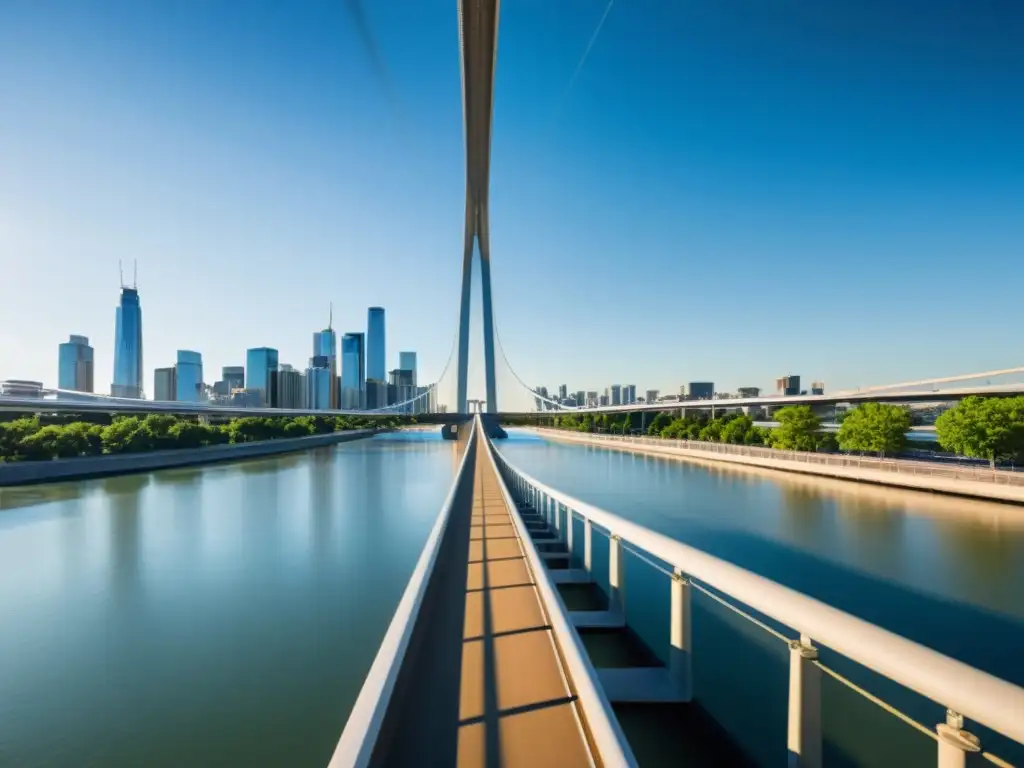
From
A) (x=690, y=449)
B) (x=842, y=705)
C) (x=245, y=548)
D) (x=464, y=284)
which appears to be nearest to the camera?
(x=842, y=705)

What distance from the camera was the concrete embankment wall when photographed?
14906 millimetres

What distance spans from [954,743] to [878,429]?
62.3ft

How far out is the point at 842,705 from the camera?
3.28 meters

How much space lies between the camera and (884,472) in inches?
527

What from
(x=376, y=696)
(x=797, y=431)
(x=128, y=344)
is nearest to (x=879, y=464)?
(x=797, y=431)

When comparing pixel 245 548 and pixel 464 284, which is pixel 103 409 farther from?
pixel 245 548

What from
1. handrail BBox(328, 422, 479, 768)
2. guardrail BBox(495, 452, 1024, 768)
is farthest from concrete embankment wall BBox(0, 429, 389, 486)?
guardrail BBox(495, 452, 1024, 768)

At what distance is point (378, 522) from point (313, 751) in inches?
270

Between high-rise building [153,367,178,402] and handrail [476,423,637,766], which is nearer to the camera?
handrail [476,423,637,766]

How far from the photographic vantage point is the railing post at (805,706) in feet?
4.25

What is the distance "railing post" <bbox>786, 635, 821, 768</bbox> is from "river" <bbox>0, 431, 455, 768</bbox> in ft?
8.54

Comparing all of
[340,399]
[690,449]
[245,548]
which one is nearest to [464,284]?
[690,449]

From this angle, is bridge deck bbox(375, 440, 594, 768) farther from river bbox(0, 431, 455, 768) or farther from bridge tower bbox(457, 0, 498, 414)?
bridge tower bbox(457, 0, 498, 414)

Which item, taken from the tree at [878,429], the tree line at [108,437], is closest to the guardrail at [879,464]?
the tree at [878,429]
